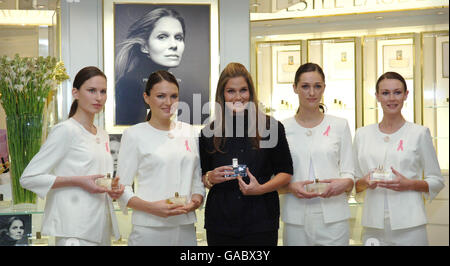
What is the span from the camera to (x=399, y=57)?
523cm

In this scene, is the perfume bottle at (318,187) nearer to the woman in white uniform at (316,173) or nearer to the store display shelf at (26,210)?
the woman in white uniform at (316,173)

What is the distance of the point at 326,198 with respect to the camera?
3.31 m

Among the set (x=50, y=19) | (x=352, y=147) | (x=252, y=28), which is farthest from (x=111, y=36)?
(x=352, y=147)

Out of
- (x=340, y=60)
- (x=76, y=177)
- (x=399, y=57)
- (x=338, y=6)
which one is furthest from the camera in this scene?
(x=399, y=57)

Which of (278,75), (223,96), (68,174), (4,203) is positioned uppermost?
(278,75)

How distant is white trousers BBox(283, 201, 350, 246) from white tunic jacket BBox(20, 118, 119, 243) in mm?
1114

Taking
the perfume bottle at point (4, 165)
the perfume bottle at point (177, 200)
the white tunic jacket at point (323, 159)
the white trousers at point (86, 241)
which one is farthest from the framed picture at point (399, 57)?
the perfume bottle at point (4, 165)

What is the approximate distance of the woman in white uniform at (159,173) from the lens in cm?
311

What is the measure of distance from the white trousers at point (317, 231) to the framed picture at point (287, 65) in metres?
1.61

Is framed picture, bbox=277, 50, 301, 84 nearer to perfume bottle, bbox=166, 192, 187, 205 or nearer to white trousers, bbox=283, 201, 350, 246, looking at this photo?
white trousers, bbox=283, 201, 350, 246

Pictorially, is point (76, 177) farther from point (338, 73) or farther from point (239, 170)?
point (338, 73)

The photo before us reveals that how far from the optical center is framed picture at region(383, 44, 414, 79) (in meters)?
5.14

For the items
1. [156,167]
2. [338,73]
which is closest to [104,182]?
[156,167]

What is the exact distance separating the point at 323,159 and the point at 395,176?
1.37 feet
